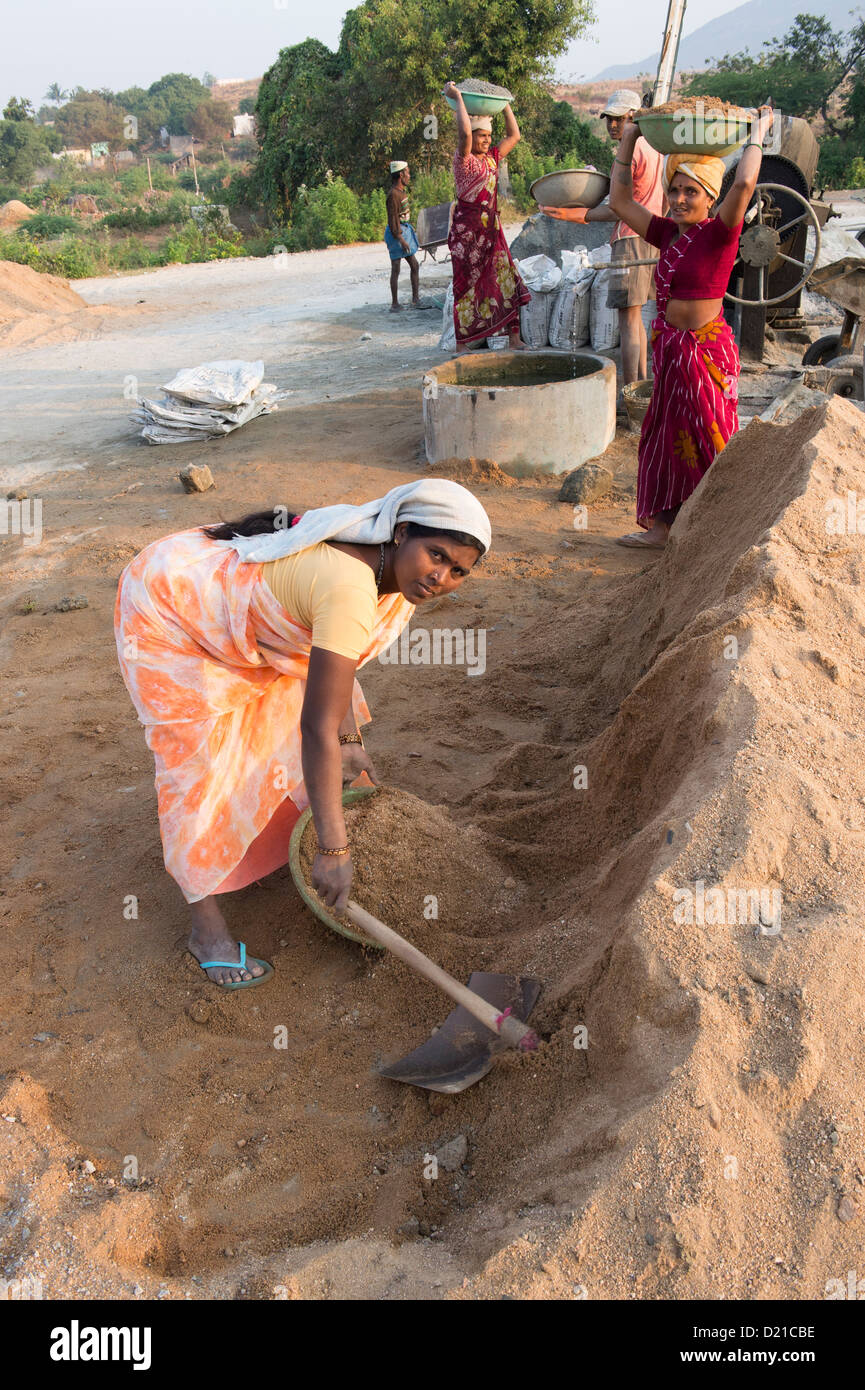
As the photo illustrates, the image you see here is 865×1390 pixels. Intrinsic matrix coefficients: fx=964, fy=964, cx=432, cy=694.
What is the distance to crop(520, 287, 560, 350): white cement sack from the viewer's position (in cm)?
689

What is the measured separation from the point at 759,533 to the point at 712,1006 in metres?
1.57

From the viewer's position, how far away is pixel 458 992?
192 centimetres

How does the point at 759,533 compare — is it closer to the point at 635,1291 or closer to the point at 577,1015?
the point at 577,1015

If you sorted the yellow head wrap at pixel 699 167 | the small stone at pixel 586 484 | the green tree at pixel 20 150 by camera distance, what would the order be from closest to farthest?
the yellow head wrap at pixel 699 167
the small stone at pixel 586 484
the green tree at pixel 20 150

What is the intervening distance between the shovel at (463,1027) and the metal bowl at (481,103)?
5.77 m

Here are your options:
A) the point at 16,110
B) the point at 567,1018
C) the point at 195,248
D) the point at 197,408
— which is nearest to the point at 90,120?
the point at 16,110

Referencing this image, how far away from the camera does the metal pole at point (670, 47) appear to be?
762 centimetres

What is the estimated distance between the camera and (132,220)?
19766 mm

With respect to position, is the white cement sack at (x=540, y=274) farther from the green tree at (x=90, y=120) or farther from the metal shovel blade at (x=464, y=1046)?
the green tree at (x=90, y=120)

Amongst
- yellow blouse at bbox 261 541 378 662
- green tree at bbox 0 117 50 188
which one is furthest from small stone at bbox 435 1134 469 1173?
green tree at bbox 0 117 50 188

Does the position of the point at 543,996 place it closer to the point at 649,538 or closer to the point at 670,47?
the point at 649,538

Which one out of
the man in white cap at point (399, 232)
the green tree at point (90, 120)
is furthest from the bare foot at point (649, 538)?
the green tree at point (90, 120)

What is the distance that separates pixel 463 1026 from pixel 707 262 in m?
2.89

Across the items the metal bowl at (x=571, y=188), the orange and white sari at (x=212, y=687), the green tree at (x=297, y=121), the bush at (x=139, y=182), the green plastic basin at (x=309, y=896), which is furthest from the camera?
the bush at (x=139, y=182)
